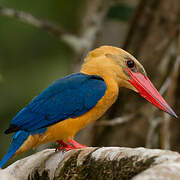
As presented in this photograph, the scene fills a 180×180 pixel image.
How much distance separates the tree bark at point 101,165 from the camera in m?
2.02

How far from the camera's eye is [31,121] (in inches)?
133

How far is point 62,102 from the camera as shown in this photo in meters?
3.53

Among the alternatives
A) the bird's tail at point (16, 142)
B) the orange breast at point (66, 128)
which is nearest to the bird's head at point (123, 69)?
the orange breast at point (66, 128)

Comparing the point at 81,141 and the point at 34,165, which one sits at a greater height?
the point at 34,165

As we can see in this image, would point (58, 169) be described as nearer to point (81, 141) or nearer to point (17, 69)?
point (81, 141)

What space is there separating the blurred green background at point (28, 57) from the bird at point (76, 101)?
6.61m

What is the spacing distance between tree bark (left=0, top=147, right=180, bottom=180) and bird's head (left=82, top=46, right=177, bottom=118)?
850mm

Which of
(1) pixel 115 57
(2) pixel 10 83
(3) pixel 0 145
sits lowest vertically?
(3) pixel 0 145

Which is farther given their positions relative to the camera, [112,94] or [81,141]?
[81,141]

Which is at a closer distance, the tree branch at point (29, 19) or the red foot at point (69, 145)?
the red foot at point (69, 145)

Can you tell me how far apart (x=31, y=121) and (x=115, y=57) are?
936 millimetres

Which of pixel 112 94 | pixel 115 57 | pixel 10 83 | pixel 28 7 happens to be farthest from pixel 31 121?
pixel 10 83

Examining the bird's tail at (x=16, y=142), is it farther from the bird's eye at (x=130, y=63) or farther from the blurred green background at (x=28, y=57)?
the blurred green background at (x=28, y=57)

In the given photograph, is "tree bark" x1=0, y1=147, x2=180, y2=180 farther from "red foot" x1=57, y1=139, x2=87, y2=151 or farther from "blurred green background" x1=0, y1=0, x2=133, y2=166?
"blurred green background" x1=0, y1=0, x2=133, y2=166
